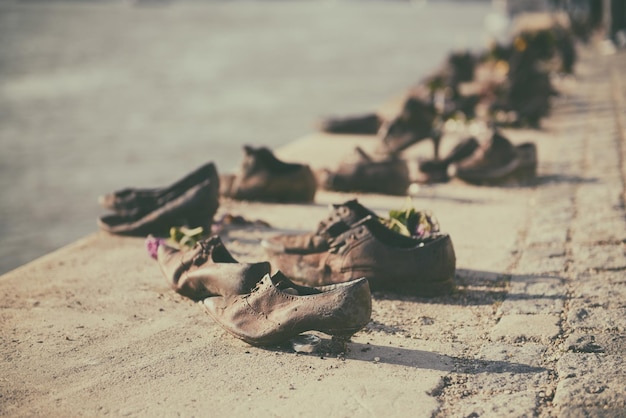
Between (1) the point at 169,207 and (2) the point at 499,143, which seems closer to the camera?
(1) the point at 169,207

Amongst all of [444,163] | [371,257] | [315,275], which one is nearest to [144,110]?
[444,163]

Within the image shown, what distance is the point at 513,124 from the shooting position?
1000cm

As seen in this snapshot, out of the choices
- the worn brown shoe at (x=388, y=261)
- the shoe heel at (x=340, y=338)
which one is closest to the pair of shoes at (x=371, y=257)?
the worn brown shoe at (x=388, y=261)

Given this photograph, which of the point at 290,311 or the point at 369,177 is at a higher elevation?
the point at 290,311

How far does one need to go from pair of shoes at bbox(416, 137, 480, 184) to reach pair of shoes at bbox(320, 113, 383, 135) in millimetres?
2585

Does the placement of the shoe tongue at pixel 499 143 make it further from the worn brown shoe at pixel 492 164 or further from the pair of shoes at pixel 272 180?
the pair of shoes at pixel 272 180

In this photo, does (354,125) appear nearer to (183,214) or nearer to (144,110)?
(183,214)

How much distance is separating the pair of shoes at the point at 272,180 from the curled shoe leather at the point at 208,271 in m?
1.99

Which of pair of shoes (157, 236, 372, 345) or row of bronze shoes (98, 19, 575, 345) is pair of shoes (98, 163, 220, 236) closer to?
row of bronze shoes (98, 19, 575, 345)

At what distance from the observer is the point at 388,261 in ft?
15.3

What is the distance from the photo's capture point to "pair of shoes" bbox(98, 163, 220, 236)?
587cm

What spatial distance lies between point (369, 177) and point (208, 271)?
9.26ft

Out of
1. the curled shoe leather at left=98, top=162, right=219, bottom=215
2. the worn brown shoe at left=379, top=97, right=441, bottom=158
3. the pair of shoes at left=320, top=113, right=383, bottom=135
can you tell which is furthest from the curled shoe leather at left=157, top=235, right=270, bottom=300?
the pair of shoes at left=320, top=113, right=383, bottom=135

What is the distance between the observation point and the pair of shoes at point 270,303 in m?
3.80
